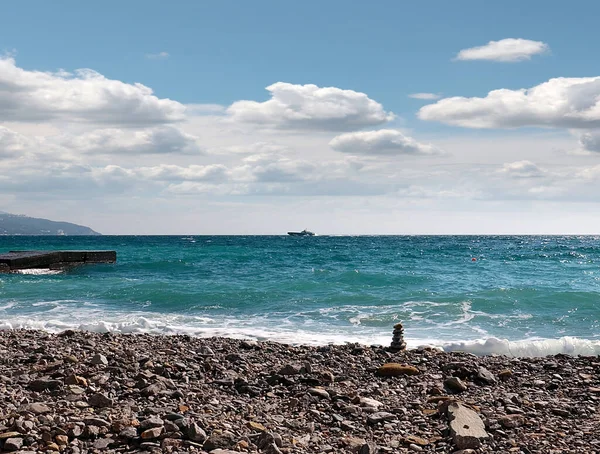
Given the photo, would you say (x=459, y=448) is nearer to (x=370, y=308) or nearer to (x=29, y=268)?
(x=370, y=308)

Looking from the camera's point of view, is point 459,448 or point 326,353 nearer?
point 459,448

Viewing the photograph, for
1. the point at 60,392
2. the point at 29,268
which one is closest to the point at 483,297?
the point at 60,392

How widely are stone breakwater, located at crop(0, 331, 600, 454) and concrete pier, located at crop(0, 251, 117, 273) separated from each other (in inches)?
1015

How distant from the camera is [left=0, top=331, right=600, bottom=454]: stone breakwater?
588cm

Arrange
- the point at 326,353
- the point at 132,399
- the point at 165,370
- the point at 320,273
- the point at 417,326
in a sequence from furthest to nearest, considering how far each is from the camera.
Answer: the point at 320,273
the point at 417,326
the point at 326,353
the point at 165,370
the point at 132,399

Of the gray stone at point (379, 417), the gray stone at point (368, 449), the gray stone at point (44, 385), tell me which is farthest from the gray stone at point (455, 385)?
the gray stone at point (44, 385)

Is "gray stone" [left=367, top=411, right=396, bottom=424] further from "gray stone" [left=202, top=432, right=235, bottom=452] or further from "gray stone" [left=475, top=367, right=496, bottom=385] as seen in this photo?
"gray stone" [left=475, top=367, right=496, bottom=385]

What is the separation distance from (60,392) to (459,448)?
4596 millimetres

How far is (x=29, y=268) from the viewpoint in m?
35.2

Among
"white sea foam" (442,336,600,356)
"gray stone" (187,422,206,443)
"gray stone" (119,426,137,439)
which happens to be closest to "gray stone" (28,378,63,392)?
"gray stone" (119,426,137,439)

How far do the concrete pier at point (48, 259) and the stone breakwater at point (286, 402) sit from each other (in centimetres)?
2579

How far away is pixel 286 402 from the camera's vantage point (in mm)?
7492

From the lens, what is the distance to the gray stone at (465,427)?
241 inches

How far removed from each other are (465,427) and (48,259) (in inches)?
1379
